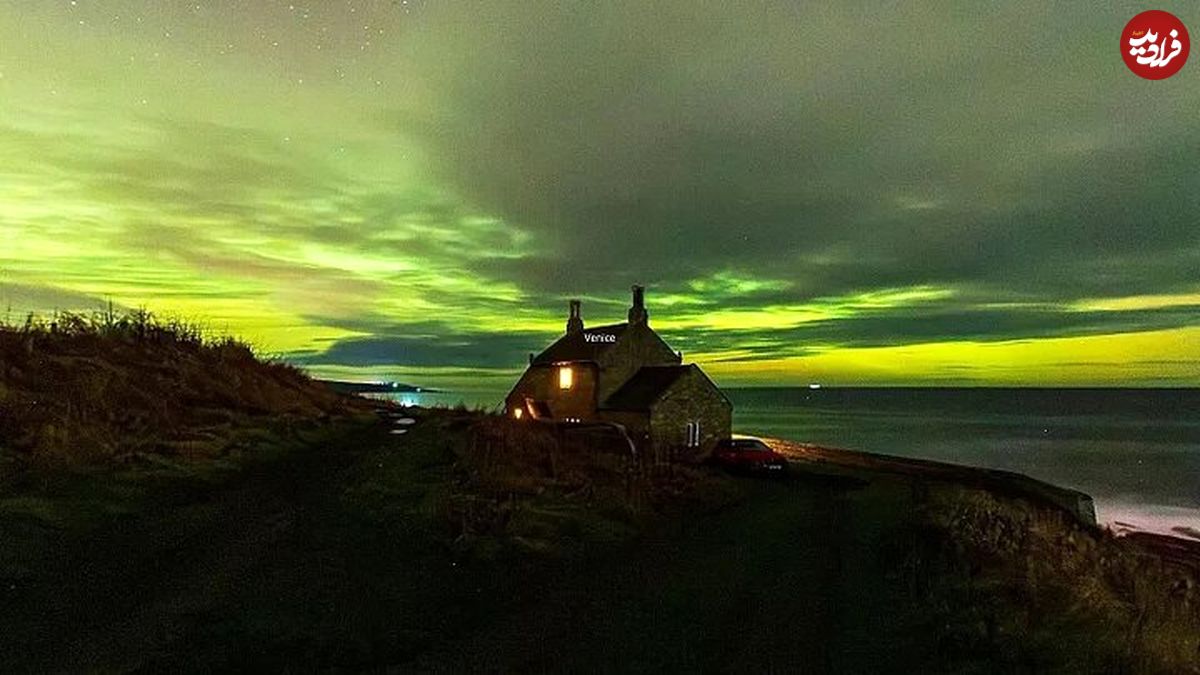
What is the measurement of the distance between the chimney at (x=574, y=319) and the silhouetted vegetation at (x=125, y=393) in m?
26.4

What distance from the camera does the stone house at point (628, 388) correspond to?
159 ft

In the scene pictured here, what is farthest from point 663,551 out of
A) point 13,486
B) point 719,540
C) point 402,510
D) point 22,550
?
point 13,486

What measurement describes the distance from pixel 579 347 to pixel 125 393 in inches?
1330

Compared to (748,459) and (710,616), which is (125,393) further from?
(748,459)

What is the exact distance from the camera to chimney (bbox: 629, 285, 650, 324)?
5459 cm

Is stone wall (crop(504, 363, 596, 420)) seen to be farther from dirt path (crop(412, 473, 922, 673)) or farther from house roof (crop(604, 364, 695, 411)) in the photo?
dirt path (crop(412, 473, 922, 673))

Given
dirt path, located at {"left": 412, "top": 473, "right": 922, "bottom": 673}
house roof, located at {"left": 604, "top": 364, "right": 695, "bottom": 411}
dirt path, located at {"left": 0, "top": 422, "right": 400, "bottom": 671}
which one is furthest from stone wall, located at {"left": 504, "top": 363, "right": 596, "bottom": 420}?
dirt path, located at {"left": 0, "top": 422, "right": 400, "bottom": 671}

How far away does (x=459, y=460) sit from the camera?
22.6 metres

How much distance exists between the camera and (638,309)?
181ft

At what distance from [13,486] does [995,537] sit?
816 inches

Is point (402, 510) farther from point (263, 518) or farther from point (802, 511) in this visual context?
point (802, 511)

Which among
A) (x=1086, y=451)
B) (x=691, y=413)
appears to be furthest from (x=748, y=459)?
(x=1086, y=451)

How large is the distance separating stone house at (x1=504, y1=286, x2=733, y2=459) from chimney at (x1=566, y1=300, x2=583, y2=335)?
98 mm

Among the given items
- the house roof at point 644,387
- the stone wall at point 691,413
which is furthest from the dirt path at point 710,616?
the house roof at point 644,387
